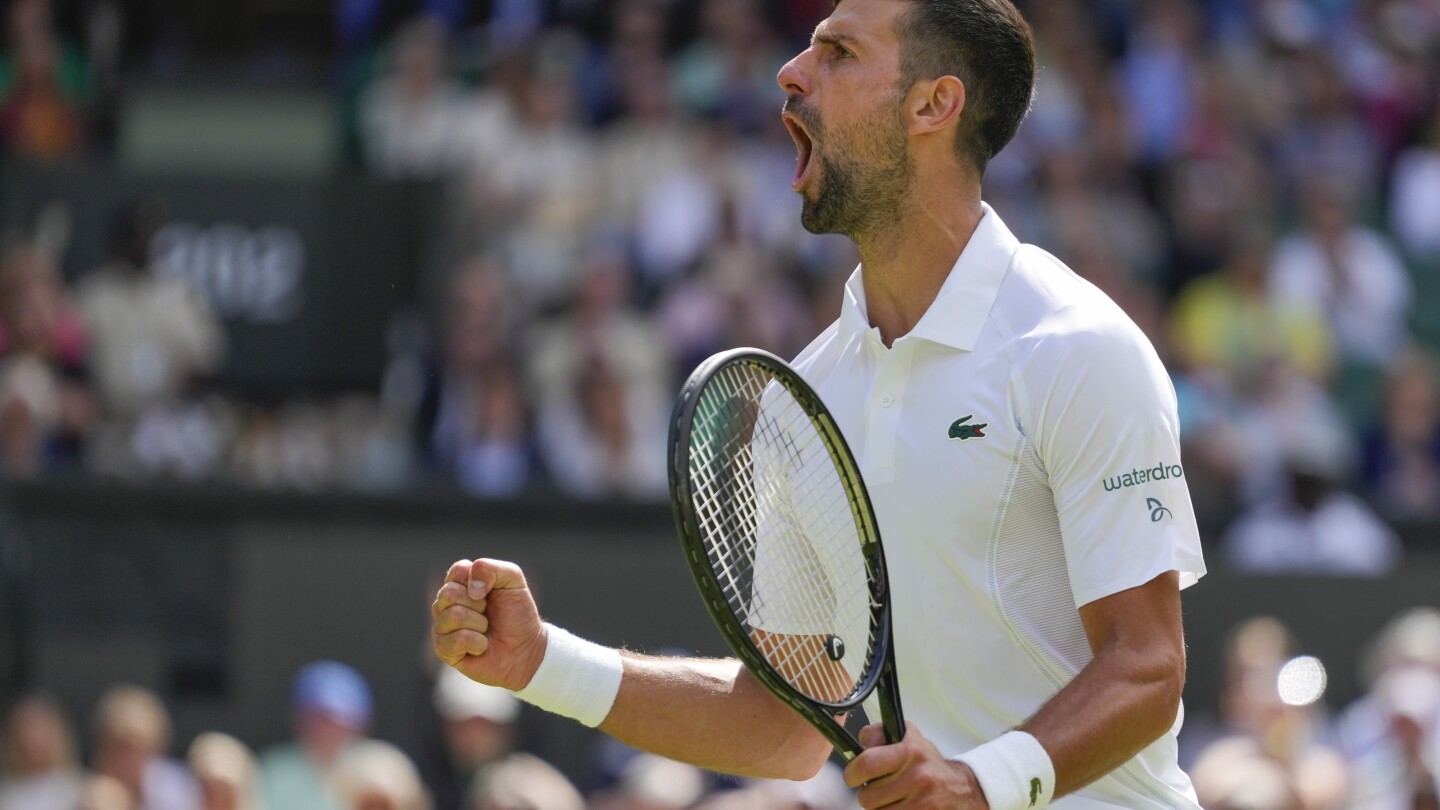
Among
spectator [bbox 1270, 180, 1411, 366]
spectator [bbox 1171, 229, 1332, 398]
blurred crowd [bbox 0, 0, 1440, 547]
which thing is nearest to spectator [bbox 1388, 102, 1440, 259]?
blurred crowd [bbox 0, 0, 1440, 547]

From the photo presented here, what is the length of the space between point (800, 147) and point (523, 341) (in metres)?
6.14

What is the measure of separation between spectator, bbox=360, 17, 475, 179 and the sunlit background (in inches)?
1.0

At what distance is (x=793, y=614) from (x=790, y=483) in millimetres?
198

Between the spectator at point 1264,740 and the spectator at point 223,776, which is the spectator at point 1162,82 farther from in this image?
the spectator at point 223,776

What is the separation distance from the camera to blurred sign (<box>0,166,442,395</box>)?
945 cm

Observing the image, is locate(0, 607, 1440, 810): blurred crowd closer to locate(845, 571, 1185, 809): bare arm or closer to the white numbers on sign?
the white numbers on sign

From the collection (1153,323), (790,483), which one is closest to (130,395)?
(1153,323)

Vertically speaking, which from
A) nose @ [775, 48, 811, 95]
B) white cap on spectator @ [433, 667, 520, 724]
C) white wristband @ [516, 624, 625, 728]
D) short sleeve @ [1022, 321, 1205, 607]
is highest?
nose @ [775, 48, 811, 95]

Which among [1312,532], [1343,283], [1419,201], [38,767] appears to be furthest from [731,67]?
[38,767]

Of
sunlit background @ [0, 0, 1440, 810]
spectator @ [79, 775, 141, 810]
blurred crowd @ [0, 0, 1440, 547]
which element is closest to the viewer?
spectator @ [79, 775, 141, 810]

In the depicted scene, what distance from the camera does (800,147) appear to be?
329 cm

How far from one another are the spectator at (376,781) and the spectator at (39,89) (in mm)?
4218

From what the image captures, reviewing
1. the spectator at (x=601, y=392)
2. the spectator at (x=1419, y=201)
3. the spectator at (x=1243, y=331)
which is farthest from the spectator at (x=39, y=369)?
the spectator at (x=1419, y=201)

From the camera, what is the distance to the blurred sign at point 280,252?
945cm
